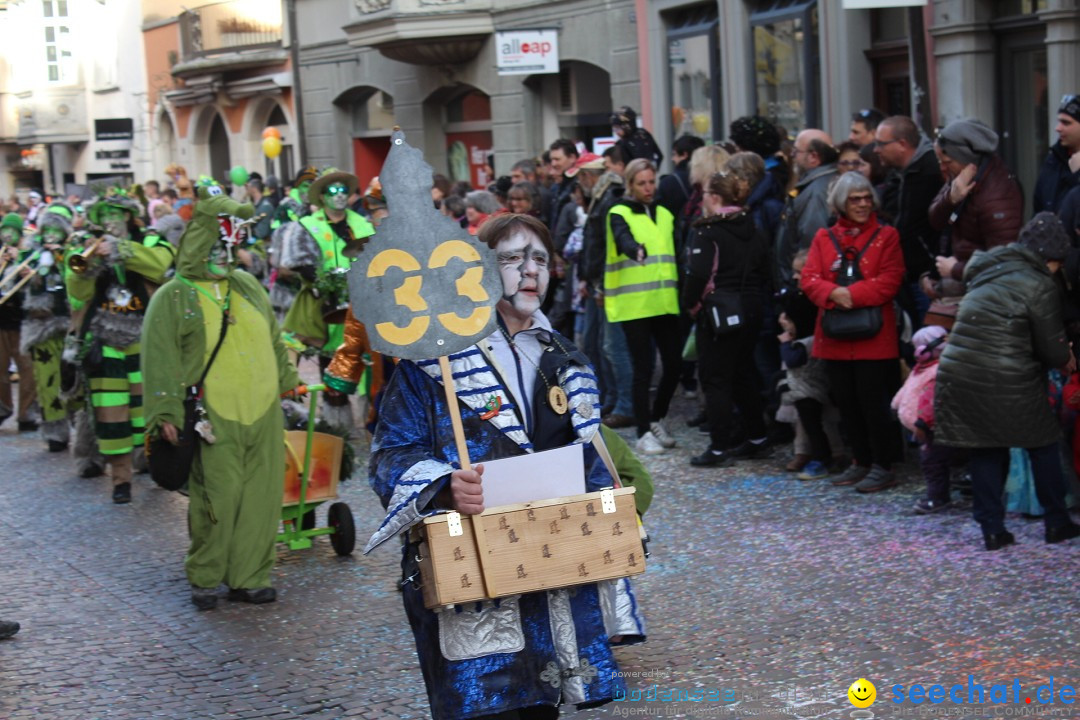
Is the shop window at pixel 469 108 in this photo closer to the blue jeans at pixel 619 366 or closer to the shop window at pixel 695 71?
the shop window at pixel 695 71

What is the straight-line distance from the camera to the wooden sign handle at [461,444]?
389 cm

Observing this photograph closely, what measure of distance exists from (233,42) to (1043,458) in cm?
2745

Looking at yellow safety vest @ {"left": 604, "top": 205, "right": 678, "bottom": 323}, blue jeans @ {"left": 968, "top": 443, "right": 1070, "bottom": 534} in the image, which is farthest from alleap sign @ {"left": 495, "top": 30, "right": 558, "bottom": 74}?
blue jeans @ {"left": 968, "top": 443, "right": 1070, "bottom": 534}

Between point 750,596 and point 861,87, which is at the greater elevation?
point 861,87

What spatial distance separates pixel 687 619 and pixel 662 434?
386cm

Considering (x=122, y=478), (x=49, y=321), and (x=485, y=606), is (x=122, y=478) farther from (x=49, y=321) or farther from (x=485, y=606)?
(x=485, y=606)

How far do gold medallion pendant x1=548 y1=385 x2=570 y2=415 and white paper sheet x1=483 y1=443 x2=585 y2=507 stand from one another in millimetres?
143

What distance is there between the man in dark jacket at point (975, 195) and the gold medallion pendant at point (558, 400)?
469 cm

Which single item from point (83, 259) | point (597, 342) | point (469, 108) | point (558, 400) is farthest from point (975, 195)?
point (469, 108)

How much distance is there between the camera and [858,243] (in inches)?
345

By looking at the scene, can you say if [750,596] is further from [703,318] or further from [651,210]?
[651,210]

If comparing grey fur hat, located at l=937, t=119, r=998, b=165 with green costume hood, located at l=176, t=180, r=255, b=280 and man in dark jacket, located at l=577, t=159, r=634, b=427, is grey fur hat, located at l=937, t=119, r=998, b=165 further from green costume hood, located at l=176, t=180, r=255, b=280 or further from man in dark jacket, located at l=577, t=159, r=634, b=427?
green costume hood, located at l=176, t=180, r=255, b=280

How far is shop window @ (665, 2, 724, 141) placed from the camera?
1797 centimetres

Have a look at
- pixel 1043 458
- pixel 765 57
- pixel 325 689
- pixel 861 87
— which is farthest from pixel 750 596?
pixel 765 57
